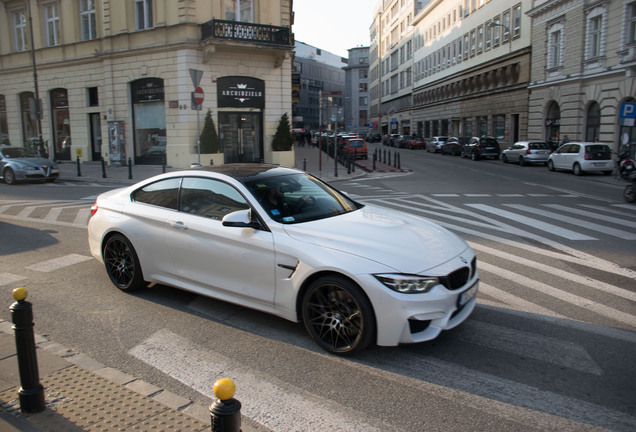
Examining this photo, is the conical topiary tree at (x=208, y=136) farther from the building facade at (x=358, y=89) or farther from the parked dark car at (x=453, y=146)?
the building facade at (x=358, y=89)

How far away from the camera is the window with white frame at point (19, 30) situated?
1261 inches

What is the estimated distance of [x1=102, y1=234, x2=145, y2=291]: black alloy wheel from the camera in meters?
5.90

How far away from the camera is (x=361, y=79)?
133875 millimetres

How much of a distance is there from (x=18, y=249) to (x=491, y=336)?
24.5ft

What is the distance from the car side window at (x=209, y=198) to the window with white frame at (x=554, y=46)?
114ft

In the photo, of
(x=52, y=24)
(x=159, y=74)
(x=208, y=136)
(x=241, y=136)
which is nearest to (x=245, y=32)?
(x=159, y=74)

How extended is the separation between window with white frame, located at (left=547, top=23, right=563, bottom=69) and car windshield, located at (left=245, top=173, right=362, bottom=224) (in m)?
33.9

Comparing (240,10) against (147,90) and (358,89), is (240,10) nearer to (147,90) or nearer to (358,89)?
(147,90)

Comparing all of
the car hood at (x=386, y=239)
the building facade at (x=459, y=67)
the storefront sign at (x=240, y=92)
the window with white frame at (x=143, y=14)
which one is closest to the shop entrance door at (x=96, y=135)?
the window with white frame at (x=143, y=14)

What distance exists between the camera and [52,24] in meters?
30.5

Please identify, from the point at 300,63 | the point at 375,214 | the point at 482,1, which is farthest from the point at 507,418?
the point at 300,63

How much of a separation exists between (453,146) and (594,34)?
575 inches

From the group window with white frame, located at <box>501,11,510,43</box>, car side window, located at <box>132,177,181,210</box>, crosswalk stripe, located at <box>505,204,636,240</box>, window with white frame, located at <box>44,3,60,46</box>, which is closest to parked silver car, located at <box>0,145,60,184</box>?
window with white frame, located at <box>44,3,60,46</box>

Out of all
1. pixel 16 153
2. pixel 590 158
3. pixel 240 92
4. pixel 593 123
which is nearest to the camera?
pixel 16 153
